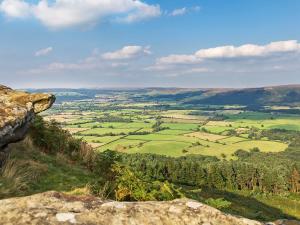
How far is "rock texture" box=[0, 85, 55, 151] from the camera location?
11062mm

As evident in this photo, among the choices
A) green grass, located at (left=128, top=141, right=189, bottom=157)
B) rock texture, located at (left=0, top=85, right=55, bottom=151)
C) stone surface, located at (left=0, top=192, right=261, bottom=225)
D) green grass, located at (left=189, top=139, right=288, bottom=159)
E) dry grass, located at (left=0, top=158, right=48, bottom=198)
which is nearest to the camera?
stone surface, located at (left=0, top=192, right=261, bottom=225)

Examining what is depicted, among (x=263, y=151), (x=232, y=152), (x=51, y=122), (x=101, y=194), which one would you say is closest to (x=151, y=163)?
(x=232, y=152)

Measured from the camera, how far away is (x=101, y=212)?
5590mm

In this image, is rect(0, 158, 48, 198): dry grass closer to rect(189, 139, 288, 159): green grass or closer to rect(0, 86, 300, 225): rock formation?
rect(0, 86, 300, 225): rock formation

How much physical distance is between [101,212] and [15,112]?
7.07 meters

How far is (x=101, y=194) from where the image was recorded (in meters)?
10.7

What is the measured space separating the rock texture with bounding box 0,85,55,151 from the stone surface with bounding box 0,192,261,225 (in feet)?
18.4

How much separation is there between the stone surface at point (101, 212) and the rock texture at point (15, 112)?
5612mm

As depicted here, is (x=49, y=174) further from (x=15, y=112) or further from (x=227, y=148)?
(x=227, y=148)

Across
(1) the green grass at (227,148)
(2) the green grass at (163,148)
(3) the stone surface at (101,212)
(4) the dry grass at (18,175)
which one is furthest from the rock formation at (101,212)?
(1) the green grass at (227,148)

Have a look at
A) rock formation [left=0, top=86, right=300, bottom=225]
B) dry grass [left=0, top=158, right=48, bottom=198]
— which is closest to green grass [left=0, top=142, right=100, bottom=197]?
dry grass [left=0, top=158, right=48, bottom=198]

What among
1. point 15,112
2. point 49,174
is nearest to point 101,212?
point 15,112

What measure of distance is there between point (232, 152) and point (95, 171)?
169 metres

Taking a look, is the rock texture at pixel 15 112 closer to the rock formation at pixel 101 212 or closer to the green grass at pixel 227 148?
the rock formation at pixel 101 212
